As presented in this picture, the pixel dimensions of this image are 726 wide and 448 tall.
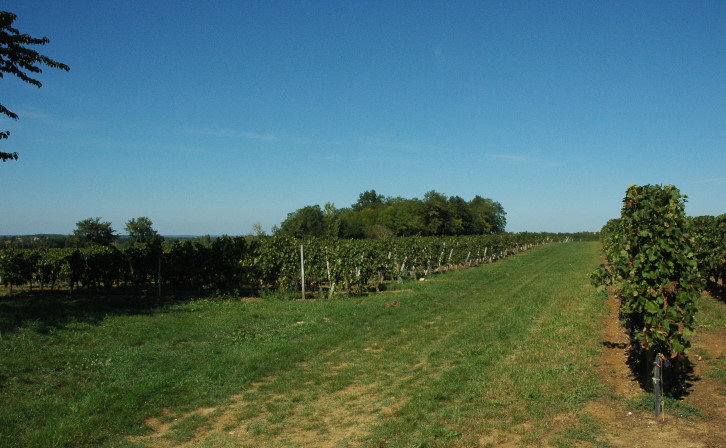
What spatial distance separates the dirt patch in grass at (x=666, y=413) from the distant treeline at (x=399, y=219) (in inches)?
1846

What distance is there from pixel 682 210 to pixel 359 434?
4.57 meters

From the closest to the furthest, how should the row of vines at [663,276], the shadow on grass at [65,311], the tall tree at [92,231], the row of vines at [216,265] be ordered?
the row of vines at [663,276], the shadow on grass at [65,311], the row of vines at [216,265], the tall tree at [92,231]

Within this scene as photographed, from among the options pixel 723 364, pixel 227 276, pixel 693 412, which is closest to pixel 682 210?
pixel 693 412

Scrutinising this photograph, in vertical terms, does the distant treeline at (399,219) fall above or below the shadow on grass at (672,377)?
above

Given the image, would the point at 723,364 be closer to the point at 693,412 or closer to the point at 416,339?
the point at 693,412

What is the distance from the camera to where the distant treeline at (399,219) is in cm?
7000

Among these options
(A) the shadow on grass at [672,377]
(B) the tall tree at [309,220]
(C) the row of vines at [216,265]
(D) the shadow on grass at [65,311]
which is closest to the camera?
(A) the shadow on grass at [672,377]

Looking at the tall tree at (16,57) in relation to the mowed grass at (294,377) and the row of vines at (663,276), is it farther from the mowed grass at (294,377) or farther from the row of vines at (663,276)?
the row of vines at (663,276)

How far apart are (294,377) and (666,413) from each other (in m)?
4.87

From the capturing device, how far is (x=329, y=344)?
9.49 m

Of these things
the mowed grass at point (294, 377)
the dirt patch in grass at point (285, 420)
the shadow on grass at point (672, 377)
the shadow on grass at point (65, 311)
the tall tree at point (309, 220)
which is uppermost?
the tall tree at point (309, 220)

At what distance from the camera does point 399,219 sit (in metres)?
85.4

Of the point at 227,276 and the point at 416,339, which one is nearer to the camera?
the point at 416,339

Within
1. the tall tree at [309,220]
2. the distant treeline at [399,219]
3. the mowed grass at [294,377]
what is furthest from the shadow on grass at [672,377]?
the tall tree at [309,220]
